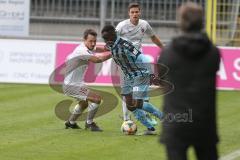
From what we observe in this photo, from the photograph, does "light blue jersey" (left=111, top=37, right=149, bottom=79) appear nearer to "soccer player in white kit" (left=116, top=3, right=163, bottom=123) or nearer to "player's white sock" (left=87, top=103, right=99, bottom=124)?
"soccer player in white kit" (left=116, top=3, right=163, bottom=123)

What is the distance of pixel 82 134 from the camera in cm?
1281

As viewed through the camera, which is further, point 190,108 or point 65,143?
point 65,143

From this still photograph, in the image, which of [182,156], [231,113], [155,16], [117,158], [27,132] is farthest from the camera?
[155,16]

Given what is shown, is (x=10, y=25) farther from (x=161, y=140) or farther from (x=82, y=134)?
(x=161, y=140)

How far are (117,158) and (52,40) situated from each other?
12.1m

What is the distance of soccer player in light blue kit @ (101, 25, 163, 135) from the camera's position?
12.5 m

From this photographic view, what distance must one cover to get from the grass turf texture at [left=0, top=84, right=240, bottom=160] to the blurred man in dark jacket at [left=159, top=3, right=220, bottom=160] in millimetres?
3866

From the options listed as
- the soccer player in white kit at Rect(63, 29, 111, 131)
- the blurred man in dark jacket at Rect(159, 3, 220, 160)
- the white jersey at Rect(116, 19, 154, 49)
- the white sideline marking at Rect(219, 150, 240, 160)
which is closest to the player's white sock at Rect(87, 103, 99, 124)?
the soccer player in white kit at Rect(63, 29, 111, 131)

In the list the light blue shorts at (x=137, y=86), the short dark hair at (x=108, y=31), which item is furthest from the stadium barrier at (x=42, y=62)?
the short dark hair at (x=108, y=31)

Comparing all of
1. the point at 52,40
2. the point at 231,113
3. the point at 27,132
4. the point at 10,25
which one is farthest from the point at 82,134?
the point at 10,25

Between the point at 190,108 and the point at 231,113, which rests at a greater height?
the point at 190,108

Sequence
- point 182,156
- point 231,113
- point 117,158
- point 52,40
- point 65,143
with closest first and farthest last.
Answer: point 182,156 → point 117,158 → point 65,143 → point 231,113 → point 52,40

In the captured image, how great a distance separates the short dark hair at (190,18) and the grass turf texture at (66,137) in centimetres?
417

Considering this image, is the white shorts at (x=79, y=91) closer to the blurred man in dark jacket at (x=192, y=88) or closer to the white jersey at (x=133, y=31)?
the white jersey at (x=133, y=31)
